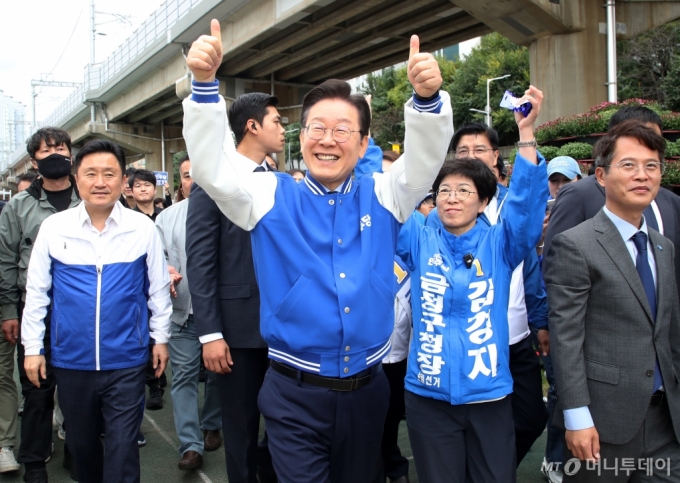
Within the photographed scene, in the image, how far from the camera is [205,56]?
1.88 metres

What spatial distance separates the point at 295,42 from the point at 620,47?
15807 millimetres

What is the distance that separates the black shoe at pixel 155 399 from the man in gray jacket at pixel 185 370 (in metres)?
1.01

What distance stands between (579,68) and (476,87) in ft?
82.6

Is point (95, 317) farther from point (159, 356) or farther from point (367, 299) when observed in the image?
point (367, 299)

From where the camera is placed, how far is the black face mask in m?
3.96

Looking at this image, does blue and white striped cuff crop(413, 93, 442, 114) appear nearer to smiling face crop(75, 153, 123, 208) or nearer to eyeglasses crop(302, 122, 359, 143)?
eyeglasses crop(302, 122, 359, 143)

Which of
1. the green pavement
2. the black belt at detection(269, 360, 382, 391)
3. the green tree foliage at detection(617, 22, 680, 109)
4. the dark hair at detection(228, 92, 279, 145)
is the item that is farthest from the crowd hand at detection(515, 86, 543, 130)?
the green tree foliage at detection(617, 22, 680, 109)

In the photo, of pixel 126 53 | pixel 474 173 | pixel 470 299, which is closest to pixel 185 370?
pixel 470 299

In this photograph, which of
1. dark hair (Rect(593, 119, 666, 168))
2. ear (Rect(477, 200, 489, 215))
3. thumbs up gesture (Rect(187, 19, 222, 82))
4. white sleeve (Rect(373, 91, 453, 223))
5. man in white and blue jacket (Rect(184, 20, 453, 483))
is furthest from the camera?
ear (Rect(477, 200, 489, 215))

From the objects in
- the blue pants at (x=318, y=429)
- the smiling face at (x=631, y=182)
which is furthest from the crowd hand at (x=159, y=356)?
the smiling face at (x=631, y=182)

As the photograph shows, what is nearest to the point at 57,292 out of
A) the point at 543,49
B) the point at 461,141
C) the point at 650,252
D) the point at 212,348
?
the point at 212,348

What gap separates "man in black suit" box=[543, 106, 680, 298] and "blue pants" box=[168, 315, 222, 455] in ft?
8.04

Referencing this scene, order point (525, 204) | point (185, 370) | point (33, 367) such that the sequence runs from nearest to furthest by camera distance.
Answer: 1. point (525, 204)
2. point (33, 367)
3. point (185, 370)

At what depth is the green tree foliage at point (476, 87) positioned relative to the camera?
112ft
